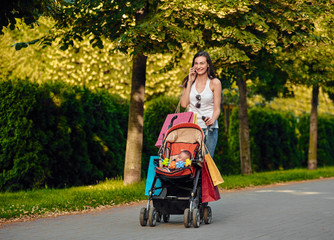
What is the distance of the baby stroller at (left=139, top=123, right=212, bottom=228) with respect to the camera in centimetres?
755

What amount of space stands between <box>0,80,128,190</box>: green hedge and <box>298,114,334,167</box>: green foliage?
12.9m

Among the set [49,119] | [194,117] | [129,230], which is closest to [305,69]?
[49,119]

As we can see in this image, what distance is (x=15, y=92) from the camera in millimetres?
12438

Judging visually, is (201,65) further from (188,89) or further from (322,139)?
(322,139)

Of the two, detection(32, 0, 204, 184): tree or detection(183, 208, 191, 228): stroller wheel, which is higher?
detection(32, 0, 204, 184): tree

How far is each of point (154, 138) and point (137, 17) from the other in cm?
470

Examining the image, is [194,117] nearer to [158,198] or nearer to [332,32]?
[158,198]

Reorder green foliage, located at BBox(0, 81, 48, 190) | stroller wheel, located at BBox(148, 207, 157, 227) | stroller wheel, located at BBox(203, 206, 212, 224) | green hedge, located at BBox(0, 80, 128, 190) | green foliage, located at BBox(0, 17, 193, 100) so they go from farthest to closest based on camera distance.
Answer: green foliage, located at BBox(0, 17, 193, 100)
green hedge, located at BBox(0, 80, 128, 190)
green foliage, located at BBox(0, 81, 48, 190)
stroller wheel, located at BBox(203, 206, 212, 224)
stroller wheel, located at BBox(148, 207, 157, 227)

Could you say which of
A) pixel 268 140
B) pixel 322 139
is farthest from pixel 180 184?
pixel 322 139

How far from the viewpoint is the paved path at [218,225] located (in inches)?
274

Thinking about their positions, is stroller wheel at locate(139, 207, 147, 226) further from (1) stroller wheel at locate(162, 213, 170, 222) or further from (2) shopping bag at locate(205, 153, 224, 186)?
(2) shopping bag at locate(205, 153, 224, 186)

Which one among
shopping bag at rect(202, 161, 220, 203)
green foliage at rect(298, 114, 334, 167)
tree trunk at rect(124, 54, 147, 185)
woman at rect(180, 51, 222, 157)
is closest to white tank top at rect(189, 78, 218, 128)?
woman at rect(180, 51, 222, 157)

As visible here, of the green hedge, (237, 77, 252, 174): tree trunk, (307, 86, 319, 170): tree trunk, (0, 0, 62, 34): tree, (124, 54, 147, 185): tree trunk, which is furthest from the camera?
(307, 86, 319, 170): tree trunk

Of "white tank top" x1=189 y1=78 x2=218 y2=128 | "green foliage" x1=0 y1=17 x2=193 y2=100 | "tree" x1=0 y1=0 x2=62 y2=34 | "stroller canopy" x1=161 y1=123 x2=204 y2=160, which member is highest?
"green foliage" x1=0 y1=17 x2=193 y2=100
